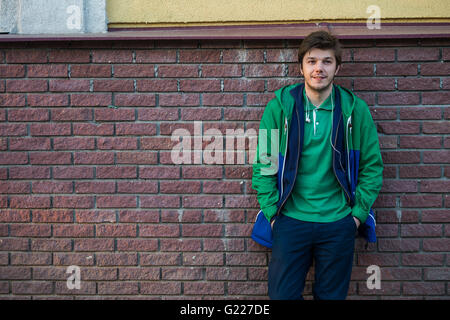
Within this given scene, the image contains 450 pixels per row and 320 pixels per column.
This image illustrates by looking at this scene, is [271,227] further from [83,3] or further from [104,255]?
[83,3]

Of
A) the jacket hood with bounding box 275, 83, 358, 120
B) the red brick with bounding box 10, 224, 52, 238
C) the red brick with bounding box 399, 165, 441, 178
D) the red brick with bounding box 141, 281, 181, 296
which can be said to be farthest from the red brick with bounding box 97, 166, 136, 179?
the red brick with bounding box 399, 165, 441, 178

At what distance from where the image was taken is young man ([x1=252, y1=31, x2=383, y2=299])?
2.48m

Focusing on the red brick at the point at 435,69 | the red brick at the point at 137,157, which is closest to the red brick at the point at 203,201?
the red brick at the point at 137,157

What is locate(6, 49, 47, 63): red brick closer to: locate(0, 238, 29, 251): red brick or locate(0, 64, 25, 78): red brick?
locate(0, 64, 25, 78): red brick

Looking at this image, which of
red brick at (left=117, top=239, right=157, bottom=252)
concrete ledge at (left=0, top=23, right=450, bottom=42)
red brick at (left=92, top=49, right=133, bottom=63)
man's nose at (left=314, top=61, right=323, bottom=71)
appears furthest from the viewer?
red brick at (left=117, top=239, right=157, bottom=252)

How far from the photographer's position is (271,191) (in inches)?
101

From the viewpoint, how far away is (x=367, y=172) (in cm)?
259

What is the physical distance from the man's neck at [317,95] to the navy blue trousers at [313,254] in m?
0.76

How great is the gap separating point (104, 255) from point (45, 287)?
543 mm

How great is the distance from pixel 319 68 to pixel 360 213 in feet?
3.14

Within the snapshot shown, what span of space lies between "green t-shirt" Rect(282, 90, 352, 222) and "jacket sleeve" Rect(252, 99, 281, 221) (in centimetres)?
14

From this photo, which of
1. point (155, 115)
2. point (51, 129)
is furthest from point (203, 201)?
point (51, 129)

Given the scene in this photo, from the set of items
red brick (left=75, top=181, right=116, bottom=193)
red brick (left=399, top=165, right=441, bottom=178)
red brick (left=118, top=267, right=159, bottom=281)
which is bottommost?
red brick (left=118, top=267, right=159, bottom=281)

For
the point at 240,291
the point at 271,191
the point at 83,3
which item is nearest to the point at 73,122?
the point at 83,3
